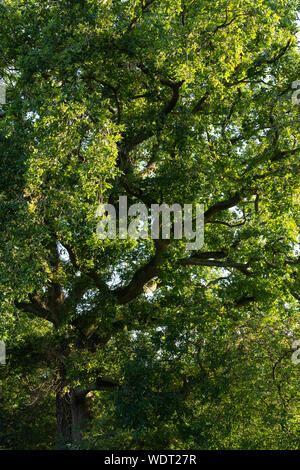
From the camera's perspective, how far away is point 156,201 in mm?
10070

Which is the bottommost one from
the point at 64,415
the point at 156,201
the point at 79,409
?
the point at 64,415

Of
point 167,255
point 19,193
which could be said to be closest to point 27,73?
point 19,193

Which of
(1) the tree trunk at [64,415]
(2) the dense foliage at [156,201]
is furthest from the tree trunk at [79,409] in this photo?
(1) the tree trunk at [64,415]

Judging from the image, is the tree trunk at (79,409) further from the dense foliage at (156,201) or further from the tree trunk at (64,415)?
the tree trunk at (64,415)

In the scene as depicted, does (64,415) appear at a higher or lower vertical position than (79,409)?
lower

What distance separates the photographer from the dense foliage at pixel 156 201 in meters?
7.55

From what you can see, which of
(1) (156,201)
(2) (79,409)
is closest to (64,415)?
(2) (79,409)

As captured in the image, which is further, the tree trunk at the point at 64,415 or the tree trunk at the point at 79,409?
the tree trunk at the point at 64,415

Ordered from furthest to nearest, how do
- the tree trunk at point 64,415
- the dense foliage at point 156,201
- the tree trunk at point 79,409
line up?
the tree trunk at point 64,415 < the tree trunk at point 79,409 < the dense foliage at point 156,201

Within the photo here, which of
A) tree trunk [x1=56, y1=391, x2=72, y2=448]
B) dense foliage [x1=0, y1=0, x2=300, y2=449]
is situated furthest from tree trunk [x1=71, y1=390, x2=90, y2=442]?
tree trunk [x1=56, y1=391, x2=72, y2=448]

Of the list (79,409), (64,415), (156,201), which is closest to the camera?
(156,201)

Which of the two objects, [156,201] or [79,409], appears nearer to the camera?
[156,201]

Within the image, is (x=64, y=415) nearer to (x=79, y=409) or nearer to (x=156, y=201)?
(x=79, y=409)
